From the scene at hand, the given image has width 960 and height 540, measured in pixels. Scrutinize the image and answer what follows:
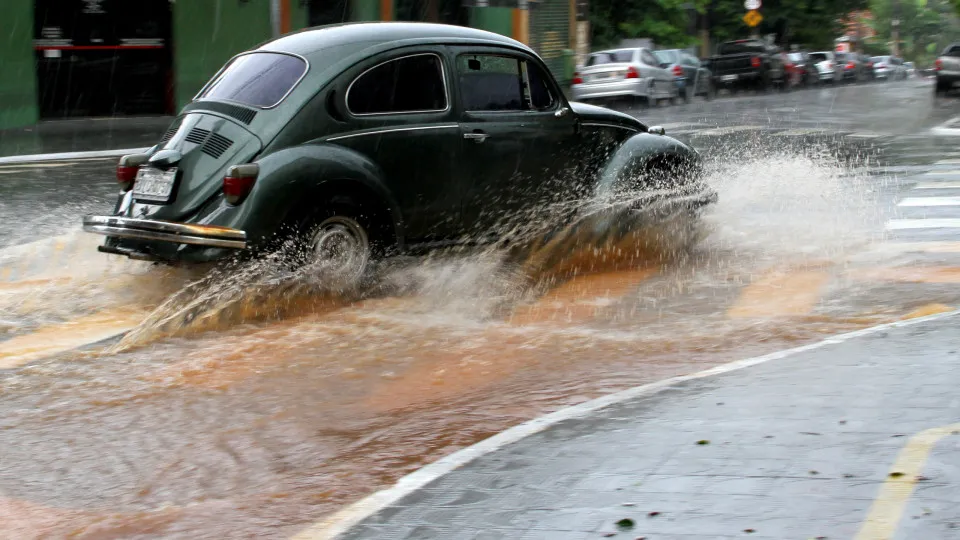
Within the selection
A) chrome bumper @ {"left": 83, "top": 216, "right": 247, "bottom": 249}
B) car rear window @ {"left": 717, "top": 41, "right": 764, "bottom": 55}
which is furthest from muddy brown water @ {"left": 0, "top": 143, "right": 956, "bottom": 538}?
car rear window @ {"left": 717, "top": 41, "right": 764, "bottom": 55}

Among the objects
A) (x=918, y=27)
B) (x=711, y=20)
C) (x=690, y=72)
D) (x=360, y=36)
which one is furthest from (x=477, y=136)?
(x=918, y=27)

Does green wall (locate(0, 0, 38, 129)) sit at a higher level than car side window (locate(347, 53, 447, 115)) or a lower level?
lower

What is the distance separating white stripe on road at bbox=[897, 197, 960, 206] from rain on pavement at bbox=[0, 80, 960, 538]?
37 cm

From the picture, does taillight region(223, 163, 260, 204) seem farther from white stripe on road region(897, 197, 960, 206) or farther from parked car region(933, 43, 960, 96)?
parked car region(933, 43, 960, 96)

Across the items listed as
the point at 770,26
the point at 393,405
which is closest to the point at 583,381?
the point at 393,405

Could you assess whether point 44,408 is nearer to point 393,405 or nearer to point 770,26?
point 393,405

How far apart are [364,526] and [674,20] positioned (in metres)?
44.4

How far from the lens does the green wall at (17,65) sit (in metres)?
22.5

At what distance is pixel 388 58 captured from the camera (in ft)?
26.4

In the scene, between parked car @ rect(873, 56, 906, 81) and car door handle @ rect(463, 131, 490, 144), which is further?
parked car @ rect(873, 56, 906, 81)

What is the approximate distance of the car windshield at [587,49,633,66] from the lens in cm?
3069

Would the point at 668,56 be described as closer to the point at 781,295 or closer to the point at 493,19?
the point at 493,19

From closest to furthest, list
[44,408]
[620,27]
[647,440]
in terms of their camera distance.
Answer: [647,440] → [44,408] → [620,27]

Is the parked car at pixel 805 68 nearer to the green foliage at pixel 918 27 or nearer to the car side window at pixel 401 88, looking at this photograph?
the car side window at pixel 401 88
